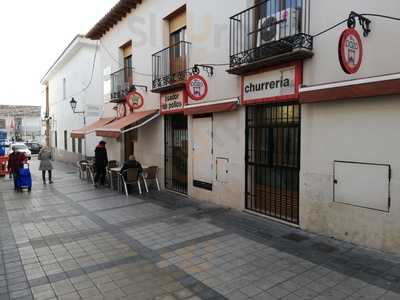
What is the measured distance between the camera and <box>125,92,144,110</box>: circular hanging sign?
425 inches

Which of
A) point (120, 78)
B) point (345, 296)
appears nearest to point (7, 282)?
point (345, 296)

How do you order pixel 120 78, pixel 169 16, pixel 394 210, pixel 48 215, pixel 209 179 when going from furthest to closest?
1. pixel 120 78
2. pixel 169 16
3. pixel 209 179
4. pixel 48 215
5. pixel 394 210

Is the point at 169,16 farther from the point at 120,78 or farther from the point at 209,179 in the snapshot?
the point at 209,179

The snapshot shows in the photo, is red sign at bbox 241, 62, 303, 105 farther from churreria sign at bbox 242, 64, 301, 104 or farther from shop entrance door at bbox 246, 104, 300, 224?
shop entrance door at bbox 246, 104, 300, 224

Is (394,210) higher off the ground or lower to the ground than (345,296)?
higher

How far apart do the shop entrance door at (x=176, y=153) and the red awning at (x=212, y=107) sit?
3.55ft

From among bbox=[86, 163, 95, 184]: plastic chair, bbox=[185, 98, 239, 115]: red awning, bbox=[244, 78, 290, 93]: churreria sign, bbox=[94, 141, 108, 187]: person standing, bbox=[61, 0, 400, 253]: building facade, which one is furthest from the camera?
bbox=[86, 163, 95, 184]: plastic chair

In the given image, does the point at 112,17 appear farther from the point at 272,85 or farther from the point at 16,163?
the point at 272,85

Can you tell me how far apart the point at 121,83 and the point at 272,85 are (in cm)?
815

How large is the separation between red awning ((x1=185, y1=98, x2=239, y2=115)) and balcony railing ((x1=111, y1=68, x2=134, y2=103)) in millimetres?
4195

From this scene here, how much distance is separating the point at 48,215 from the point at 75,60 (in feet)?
48.9

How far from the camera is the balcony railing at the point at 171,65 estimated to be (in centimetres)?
906

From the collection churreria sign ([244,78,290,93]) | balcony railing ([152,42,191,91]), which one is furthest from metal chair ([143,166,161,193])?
churreria sign ([244,78,290,93])

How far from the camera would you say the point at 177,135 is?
9805 mm
